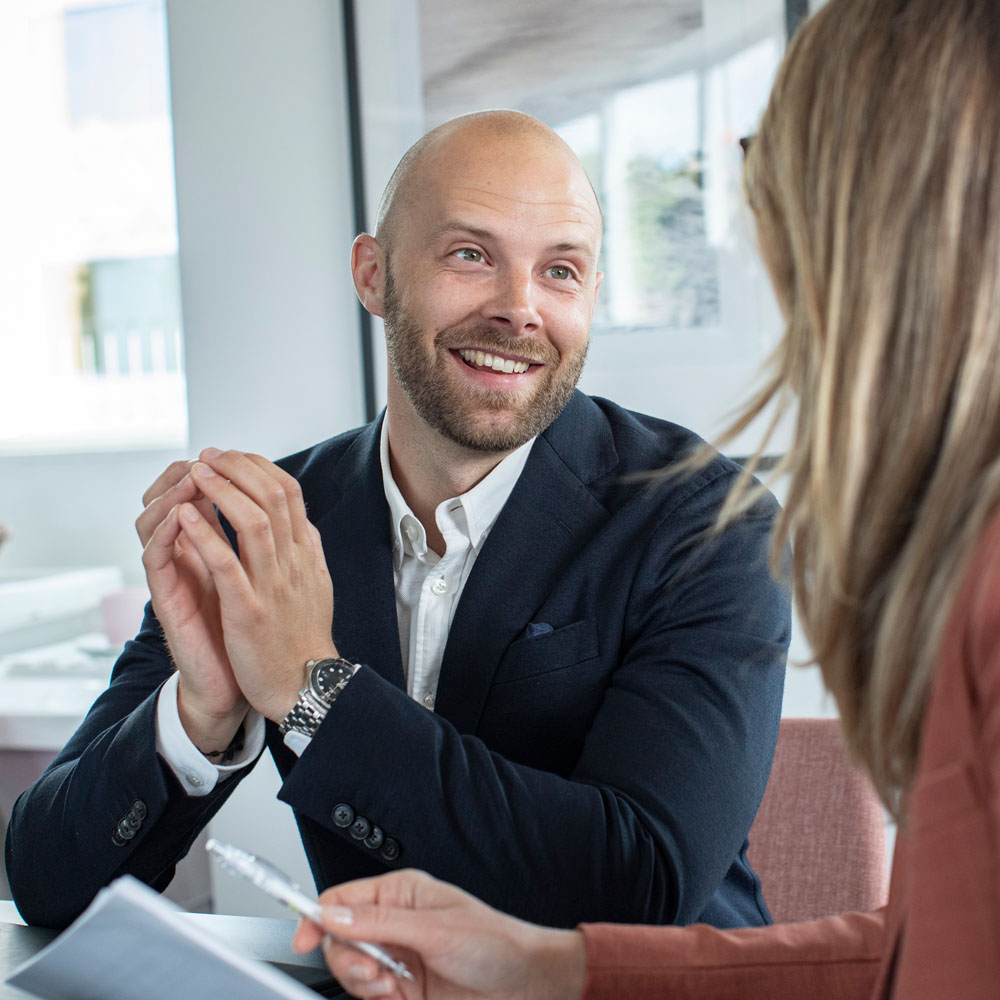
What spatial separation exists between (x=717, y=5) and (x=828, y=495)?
1525 millimetres

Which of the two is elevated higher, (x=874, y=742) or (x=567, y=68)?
(x=567, y=68)

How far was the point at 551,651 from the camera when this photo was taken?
1305 mm

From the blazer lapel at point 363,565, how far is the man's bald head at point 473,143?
0.34 m

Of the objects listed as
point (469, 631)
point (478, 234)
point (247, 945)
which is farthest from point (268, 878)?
point (478, 234)

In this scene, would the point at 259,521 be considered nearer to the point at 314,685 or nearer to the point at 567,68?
the point at 314,685

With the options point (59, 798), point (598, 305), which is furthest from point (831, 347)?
point (598, 305)

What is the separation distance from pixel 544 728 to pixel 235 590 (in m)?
0.38

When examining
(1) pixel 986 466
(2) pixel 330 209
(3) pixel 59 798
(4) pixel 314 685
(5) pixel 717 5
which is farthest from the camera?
(2) pixel 330 209

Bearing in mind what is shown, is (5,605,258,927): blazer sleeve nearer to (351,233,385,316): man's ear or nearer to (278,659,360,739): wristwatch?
(278,659,360,739): wristwatch

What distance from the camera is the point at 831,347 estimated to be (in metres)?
0.66

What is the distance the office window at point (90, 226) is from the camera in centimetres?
315

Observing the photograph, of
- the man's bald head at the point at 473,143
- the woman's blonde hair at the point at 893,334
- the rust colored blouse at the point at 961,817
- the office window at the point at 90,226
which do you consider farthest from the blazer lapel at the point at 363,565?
the office window at the point at 90,226

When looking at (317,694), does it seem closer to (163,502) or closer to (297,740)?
(297,740)

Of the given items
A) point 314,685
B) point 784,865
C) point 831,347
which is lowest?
point 784,865
